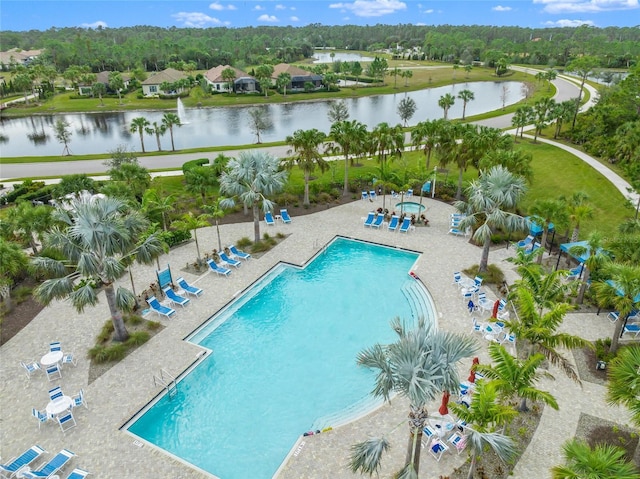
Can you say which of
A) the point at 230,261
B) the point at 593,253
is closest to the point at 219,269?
the point at 230,261

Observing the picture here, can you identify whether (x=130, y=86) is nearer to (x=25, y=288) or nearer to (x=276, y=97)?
(x=276, y=97)

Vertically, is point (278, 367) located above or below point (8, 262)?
below

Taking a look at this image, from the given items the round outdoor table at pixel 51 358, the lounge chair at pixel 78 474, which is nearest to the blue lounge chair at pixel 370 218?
the round outdoor table at pixel 51 358

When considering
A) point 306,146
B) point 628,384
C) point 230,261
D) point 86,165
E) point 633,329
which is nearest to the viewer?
point 628,384

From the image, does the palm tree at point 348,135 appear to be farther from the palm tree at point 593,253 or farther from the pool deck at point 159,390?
the palm tree at point 593,253

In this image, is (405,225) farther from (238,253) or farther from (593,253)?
(593,253)
